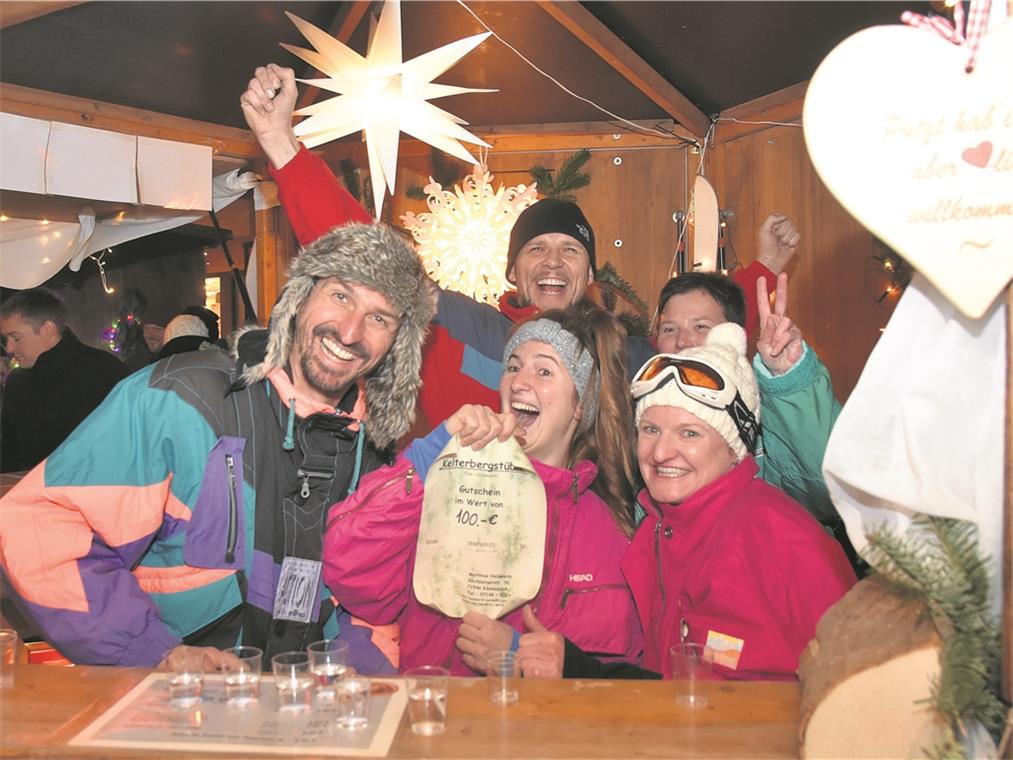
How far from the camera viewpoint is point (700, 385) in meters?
2.46

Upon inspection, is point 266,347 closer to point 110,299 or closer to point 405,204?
point 405,204

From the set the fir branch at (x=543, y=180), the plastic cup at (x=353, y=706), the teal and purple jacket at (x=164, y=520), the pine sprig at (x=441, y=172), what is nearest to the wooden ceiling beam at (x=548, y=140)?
the pine sprig at (x=441, y=172)

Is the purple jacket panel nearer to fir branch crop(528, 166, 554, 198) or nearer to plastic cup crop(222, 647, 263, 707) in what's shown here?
plastic cup crop(222, 647, 263, 707)

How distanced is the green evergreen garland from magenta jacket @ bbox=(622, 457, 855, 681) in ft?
2.56

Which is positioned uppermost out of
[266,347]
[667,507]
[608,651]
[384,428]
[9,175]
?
[9,175]

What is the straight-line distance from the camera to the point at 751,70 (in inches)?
194

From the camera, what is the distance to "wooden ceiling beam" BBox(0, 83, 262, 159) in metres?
4.61

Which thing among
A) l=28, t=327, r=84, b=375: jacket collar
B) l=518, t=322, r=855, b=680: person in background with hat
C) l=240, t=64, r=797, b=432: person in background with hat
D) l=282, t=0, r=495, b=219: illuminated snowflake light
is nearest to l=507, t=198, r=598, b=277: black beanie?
l=240, t=64, r=797, b=432: person in background with hat

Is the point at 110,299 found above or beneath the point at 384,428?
above

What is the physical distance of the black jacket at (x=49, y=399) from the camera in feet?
16.4

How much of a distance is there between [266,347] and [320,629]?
82 cm

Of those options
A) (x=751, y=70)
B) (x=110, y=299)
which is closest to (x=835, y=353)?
(x=751, y=70)

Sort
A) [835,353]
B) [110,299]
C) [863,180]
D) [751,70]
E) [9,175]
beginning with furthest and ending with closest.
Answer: [110,299] < [835,353] < [751,70] < [9,175] < [863,180]

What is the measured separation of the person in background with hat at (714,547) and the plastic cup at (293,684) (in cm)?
74
